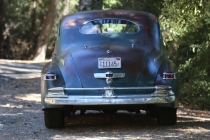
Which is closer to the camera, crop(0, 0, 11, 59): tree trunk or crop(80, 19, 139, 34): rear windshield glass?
crop(80, 19, 139, 34): rear windshield glass

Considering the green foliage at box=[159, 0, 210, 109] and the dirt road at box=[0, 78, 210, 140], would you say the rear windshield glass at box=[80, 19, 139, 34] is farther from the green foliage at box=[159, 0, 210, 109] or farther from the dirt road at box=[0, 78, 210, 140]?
the green foliage at box=[159, 0, 210, 109]

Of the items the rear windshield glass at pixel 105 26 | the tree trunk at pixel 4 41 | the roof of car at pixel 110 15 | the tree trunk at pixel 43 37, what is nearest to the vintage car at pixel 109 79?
the rear windshield glass at pixel 105 26

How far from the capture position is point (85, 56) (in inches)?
325

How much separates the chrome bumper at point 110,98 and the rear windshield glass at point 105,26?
1418mm

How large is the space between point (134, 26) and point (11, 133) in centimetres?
268

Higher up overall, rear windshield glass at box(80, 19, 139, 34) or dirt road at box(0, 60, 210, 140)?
rear windshield glass at box(80, 19, 139, 34)

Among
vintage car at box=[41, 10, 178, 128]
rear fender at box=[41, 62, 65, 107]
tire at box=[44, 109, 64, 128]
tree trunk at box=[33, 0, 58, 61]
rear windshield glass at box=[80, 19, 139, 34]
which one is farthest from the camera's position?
tree trunk at box=[33, 0, 58, 61]

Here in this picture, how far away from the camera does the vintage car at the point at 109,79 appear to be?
313 inches

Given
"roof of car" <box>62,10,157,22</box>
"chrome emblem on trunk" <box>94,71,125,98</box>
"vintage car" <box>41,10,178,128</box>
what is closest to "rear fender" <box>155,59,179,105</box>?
"vintage car" <box>41,10,178,128</box>

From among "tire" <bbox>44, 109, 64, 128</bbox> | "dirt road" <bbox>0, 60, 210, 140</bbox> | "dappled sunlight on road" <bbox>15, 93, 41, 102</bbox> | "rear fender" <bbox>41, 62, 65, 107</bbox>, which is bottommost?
"dappled sunlight on road" <bbox>15, 93, 41, 102</bbox>

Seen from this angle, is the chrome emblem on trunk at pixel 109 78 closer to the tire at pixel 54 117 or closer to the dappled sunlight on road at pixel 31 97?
the tire at pixel 54 117

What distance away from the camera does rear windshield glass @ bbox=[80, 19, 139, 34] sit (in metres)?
9.06

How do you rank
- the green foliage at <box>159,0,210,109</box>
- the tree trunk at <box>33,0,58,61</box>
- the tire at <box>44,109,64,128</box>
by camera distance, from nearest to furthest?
the tire at <box>44,109,64,128</box>, the green foliage at <box>159,0,210,109</box>, the tree trunk at <box>33,0,58,61</box>

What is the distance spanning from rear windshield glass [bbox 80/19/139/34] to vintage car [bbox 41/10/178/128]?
0.72 ft
